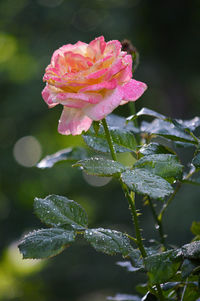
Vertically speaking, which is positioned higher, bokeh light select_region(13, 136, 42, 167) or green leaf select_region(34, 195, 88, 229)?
green leaf select_region(34, 195, 88, 229)

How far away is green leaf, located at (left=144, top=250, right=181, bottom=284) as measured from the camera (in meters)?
0.33

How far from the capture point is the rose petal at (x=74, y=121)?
1.27 ft

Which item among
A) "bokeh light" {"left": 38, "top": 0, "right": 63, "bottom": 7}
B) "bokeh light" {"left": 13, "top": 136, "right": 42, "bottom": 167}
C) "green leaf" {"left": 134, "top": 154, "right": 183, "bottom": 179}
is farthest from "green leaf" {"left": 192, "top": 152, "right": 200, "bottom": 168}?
"bokeh light" {"left": 38, "top": 0, "right": 63, "bottom": 7}

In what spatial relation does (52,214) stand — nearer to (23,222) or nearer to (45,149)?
(23,222)

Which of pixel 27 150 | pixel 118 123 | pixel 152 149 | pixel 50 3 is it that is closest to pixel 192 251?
pixel 152 149

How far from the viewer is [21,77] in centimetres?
290

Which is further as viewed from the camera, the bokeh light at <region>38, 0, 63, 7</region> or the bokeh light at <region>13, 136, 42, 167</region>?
the bokeh light at <region>38, 0, 63, 7</region>

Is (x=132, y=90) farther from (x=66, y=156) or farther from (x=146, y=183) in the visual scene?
(x=66, y=156)

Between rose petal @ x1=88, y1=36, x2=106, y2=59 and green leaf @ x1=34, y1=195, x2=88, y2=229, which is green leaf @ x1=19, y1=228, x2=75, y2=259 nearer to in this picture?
green leaf @ x1=34, y1=195, x2=88, y2=229

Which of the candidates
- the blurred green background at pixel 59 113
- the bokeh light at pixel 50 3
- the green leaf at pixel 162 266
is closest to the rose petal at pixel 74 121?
the green leaf at pixel 162 266

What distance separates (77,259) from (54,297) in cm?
25

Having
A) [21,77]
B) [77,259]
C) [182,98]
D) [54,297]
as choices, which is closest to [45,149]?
[21,77]

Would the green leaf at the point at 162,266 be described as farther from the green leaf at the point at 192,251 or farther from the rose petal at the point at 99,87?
the rose petal at the point at 99,87

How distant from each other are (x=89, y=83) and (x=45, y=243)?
0.14m
